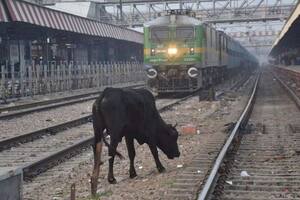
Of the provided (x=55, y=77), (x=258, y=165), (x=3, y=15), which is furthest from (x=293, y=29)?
(x=258, y=165)

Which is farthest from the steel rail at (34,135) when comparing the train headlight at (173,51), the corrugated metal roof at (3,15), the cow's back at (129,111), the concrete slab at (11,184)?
the train headlight at (173,51)

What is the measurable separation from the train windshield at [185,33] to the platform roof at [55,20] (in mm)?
6720

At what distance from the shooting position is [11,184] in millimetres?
5590

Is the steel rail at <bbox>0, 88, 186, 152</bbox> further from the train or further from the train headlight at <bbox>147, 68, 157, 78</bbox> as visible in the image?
the train

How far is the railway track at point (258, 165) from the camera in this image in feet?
22.3

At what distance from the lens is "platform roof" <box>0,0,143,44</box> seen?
24.5 meters

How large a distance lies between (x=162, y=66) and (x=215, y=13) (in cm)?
3536

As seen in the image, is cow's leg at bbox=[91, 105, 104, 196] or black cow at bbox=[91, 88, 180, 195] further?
black cow at bbox=[91, 88, 180, 195]

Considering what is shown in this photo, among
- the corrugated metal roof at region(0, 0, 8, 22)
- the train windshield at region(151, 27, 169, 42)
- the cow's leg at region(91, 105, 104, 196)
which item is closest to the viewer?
the cow's leg at region(91, 105, 104, 196)

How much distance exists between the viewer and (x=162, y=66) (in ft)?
80.3

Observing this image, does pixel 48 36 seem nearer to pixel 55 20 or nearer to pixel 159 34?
pixel 55 20

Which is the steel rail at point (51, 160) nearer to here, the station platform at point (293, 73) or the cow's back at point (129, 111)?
the cow's back at point (129, 111)

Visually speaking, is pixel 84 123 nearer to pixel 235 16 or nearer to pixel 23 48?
pixel 23 48

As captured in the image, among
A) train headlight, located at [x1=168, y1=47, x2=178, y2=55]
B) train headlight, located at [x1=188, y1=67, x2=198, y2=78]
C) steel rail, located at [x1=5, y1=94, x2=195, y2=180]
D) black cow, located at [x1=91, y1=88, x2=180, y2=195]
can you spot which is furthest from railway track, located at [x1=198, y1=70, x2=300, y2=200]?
train headlight, located at [x1=168, y1=47, x2=178, y2=55]
